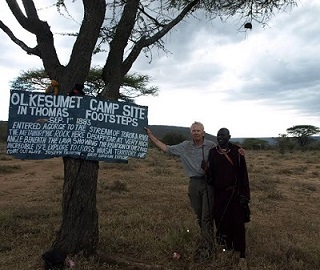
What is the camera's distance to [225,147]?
15.1ft

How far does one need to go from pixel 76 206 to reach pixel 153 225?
6.34 ft

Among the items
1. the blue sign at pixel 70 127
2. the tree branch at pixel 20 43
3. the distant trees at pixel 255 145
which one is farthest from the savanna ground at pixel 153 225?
the distant trees at pixel 255 145

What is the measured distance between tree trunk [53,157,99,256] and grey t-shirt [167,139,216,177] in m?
1.07

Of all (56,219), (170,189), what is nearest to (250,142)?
(170,189)

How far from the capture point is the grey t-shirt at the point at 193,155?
4.75 m

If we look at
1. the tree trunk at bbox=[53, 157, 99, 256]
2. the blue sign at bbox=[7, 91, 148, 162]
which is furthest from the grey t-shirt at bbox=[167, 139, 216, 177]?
the tree trunk at bbox=[53, 157, 99, 256]

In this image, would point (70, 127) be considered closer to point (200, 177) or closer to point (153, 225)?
point (200, 177)

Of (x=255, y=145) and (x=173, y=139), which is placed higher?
(x=173, y=139)

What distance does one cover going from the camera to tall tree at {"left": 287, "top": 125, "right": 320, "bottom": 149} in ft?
177

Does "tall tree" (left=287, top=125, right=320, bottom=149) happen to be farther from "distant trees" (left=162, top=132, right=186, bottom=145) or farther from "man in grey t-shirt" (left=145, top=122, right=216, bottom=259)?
"man in grey t-shirt" (left=145, top=122, right=216, bottom=259)

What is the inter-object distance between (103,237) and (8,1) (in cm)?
317

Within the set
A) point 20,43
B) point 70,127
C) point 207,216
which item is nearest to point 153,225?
point 207,216

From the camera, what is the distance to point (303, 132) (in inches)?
2140

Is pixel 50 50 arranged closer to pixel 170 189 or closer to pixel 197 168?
pixel 197 168
